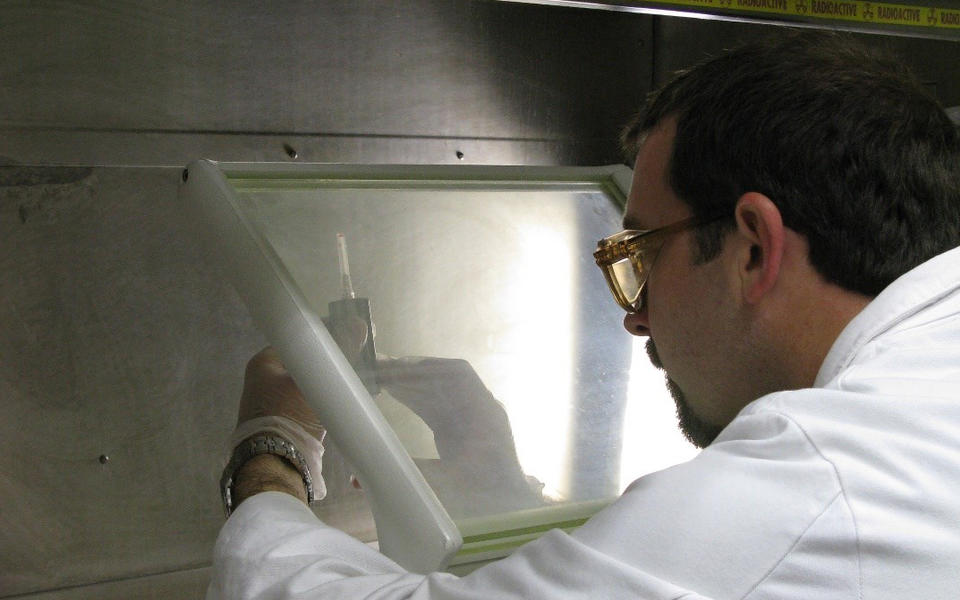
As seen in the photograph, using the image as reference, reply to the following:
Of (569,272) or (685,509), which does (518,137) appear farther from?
(685,509)

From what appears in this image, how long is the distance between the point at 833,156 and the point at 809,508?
35 cm

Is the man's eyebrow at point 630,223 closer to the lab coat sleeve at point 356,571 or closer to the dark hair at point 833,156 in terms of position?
the dark hair at point 833,156

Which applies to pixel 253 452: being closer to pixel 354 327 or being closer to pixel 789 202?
pixel 354 327

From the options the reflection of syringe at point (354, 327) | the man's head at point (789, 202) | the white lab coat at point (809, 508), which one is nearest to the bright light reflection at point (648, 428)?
the man's head at point (789, 202)

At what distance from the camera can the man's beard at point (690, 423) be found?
98 centimetres

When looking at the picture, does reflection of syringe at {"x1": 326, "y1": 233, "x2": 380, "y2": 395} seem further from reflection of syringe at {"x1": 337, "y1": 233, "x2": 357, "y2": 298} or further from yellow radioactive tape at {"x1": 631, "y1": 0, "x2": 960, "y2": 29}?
yellow radioactive tape at {"x1": 631, "y1": 0, "x2": 960, "y2": 29}

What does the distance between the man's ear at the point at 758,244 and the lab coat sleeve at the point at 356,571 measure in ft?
1.00

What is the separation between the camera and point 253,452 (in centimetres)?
108

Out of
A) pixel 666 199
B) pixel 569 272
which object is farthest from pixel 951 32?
pixel 666 199

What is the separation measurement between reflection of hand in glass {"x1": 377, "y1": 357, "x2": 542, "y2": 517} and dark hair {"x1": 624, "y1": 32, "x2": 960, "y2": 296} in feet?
1.06

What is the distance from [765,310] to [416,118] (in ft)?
2.85

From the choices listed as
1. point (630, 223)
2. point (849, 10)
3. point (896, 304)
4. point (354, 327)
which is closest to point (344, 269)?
point (354, 327)

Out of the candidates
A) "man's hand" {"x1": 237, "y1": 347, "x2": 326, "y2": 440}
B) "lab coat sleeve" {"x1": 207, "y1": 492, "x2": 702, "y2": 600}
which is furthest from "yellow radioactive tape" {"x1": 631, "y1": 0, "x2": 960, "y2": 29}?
"lab coat sleeve" {"x1": 207, "y1": 492, "x2": 702, "y2": 600}

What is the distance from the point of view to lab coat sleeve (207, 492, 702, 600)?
2.19 ft
